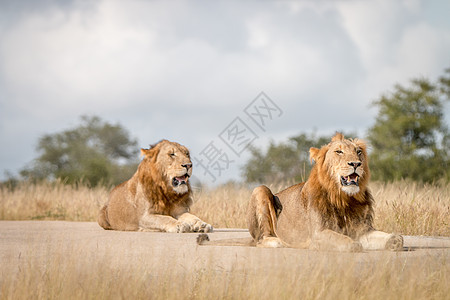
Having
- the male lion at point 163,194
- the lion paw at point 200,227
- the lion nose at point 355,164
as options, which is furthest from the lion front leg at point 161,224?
the lion nose at point 355,164

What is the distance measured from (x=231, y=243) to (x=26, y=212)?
9.29 meters

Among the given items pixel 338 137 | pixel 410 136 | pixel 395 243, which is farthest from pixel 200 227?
pixel 410 136

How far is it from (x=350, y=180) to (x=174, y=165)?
11.0 ft

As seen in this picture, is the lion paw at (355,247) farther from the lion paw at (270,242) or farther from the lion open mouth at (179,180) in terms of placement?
the lion open mouth at (179,180)

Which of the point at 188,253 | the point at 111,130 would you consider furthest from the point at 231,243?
the point at 111,130

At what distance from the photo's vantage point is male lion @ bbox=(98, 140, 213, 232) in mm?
8531

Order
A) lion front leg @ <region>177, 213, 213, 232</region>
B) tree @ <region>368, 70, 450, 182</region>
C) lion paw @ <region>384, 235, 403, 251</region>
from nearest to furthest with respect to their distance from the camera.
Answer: lion paw @ <region>384, 235, 403, 251</region> → lion front leg @ <region>177, 213, 213, 232</region> → tree @ <region>368, 70, 450, 182</region>

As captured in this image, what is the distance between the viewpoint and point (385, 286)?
4.82 meters

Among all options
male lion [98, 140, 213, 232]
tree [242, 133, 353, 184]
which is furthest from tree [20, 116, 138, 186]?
male lion [98, 140, 213, 232]

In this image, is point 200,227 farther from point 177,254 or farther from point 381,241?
point 381,241

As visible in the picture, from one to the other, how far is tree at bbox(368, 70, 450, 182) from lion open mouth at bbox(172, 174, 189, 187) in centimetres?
1841

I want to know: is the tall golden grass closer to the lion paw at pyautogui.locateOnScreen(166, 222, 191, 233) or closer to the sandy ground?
the sandy ground

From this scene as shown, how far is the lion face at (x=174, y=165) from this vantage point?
8.62 metres

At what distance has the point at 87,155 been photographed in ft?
116
